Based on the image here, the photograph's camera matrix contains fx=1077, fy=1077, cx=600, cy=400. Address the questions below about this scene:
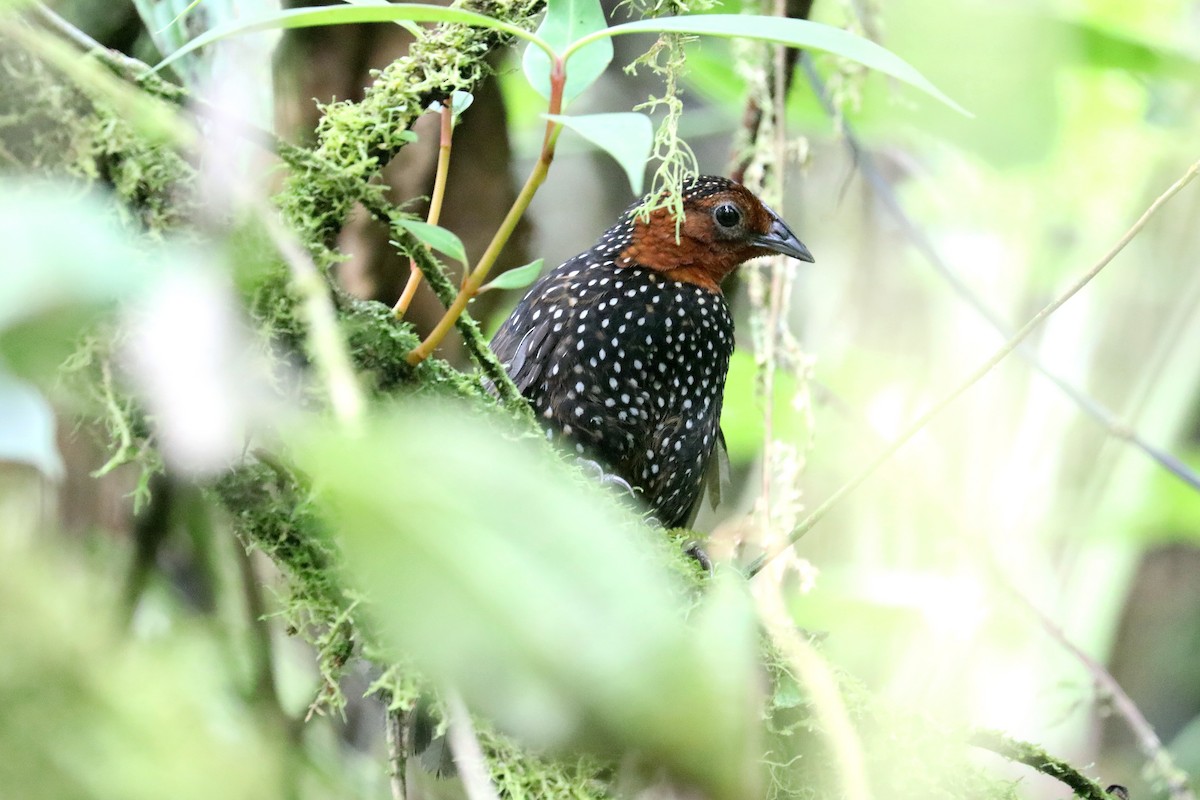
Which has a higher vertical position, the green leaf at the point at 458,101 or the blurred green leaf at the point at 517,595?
the green leaf at the point at 458,101

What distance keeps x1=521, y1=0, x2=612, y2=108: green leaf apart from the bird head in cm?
157

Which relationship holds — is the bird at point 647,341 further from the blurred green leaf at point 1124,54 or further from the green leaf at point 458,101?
the blurred green leaf at point 1124,54

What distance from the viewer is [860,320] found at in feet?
15.5

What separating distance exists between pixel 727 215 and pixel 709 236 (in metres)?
0.07

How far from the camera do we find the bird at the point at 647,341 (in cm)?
242

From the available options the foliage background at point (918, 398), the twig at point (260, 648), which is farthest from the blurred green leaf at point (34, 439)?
the twig at point (260, 648)

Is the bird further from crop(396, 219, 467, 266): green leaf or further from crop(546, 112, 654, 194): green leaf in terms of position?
crop(546, 112, 654, 194): green leaf

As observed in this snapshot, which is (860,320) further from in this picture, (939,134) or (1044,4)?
(1044,4)

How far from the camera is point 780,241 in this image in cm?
269

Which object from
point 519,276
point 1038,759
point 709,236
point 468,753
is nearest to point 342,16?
point 519,276

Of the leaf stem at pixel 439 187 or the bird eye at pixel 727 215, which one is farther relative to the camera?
the bird eye at pixel 727 215

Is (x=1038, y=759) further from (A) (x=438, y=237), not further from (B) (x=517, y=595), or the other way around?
(B) (x=517, y=595)

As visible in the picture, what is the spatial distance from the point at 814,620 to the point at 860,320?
155 centimetres

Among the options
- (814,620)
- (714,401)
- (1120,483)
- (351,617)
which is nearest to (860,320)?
(1120,483)
